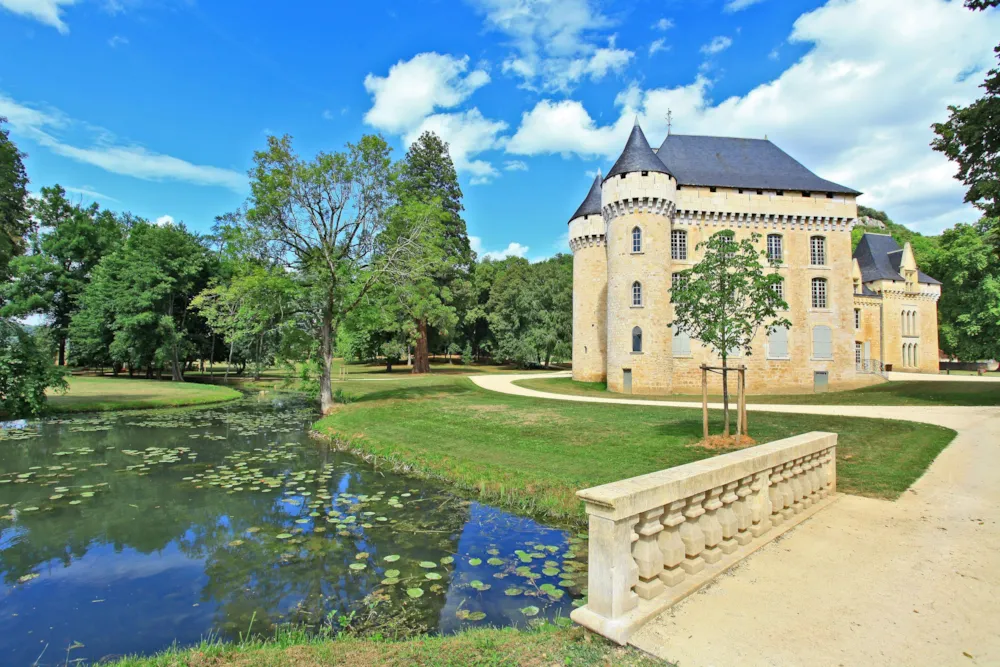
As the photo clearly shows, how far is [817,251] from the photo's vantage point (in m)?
29.7

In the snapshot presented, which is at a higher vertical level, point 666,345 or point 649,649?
point 666,345

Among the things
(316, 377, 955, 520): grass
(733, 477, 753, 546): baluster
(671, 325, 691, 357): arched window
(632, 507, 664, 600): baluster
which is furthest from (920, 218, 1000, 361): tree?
(632, 507, 664, 600): baluster

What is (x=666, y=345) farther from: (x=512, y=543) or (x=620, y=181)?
(x=512, y=543)

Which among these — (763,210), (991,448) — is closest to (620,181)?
(763,210)

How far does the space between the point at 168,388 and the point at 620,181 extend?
29.1 metres

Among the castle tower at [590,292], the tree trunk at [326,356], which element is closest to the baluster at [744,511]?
the tree trunk at [326,356]

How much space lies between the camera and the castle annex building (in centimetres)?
2741

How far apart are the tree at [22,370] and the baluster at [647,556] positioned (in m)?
22.0

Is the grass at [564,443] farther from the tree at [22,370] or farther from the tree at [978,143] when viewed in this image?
the tree at [22,370]

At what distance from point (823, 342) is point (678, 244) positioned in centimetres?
1041

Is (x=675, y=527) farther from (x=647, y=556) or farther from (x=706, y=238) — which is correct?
(x=706, y=238)

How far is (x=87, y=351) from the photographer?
35.4m

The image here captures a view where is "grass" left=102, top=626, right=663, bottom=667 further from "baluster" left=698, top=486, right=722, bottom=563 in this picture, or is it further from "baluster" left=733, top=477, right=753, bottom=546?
"baluster" left=733, top=477, right=753, bottom=546

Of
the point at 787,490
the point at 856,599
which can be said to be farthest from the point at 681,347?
the point at 856,599
